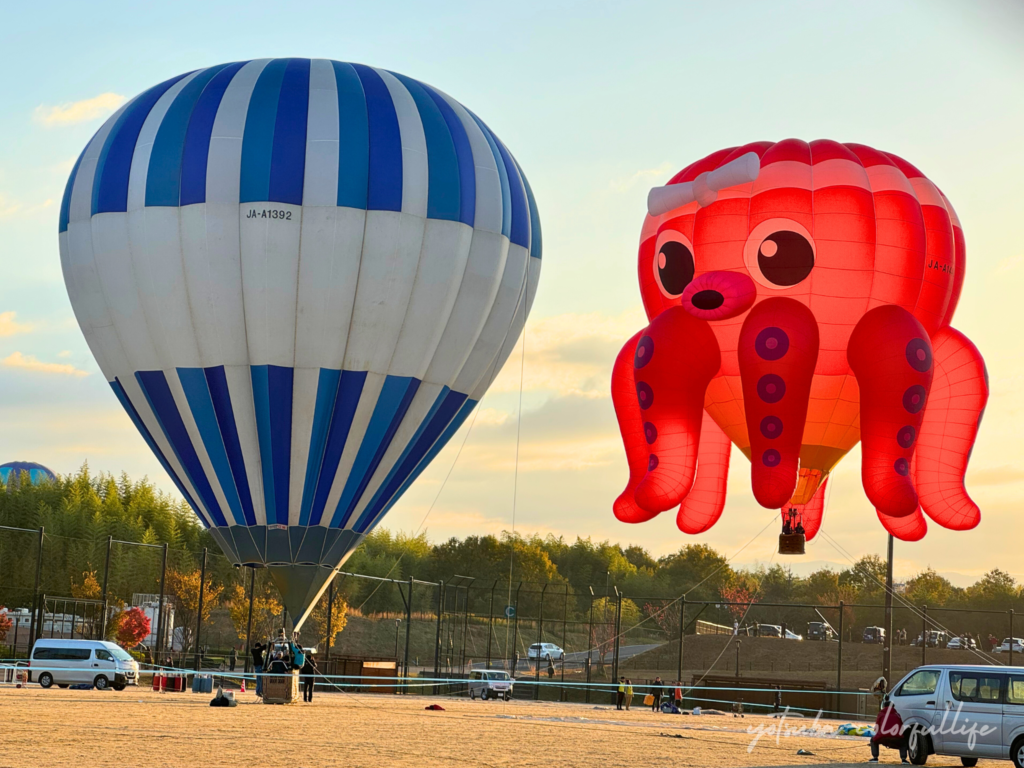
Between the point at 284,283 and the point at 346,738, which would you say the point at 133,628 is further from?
the point at 346,738

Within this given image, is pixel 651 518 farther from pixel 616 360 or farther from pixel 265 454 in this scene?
pixel 265 454

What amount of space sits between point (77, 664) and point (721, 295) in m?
18.6

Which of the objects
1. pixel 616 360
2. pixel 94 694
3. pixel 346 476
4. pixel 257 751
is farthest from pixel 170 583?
pixel 257 751

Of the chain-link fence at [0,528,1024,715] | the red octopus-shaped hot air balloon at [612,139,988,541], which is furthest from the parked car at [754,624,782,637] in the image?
the red octopus-shaped hot air balloon at [612,139,988,541]

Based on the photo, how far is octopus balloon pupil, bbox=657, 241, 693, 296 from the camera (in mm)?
19812

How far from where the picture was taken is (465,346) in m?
25.0

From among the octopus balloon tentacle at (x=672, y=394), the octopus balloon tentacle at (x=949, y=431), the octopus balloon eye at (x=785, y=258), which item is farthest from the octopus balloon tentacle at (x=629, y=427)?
the octopus balloon tentacle at (x=949, y=431)

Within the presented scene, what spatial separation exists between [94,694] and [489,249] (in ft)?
41.0

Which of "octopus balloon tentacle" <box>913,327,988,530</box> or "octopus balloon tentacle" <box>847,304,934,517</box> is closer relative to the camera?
"octopus balloon tentacle" <box>847,304,934,517</box>

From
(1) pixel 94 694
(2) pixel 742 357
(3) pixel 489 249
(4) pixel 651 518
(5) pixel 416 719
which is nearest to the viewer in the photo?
(2) pixel 742 357

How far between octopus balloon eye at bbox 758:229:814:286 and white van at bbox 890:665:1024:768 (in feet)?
19.5

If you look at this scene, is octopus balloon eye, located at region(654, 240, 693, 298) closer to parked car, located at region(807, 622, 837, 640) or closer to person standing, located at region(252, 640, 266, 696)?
person standing, located at region(252, 640, 266, 696)

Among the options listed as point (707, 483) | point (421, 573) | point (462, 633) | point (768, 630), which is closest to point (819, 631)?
point (768, 630)

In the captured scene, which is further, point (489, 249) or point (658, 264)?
point (489, 249)
